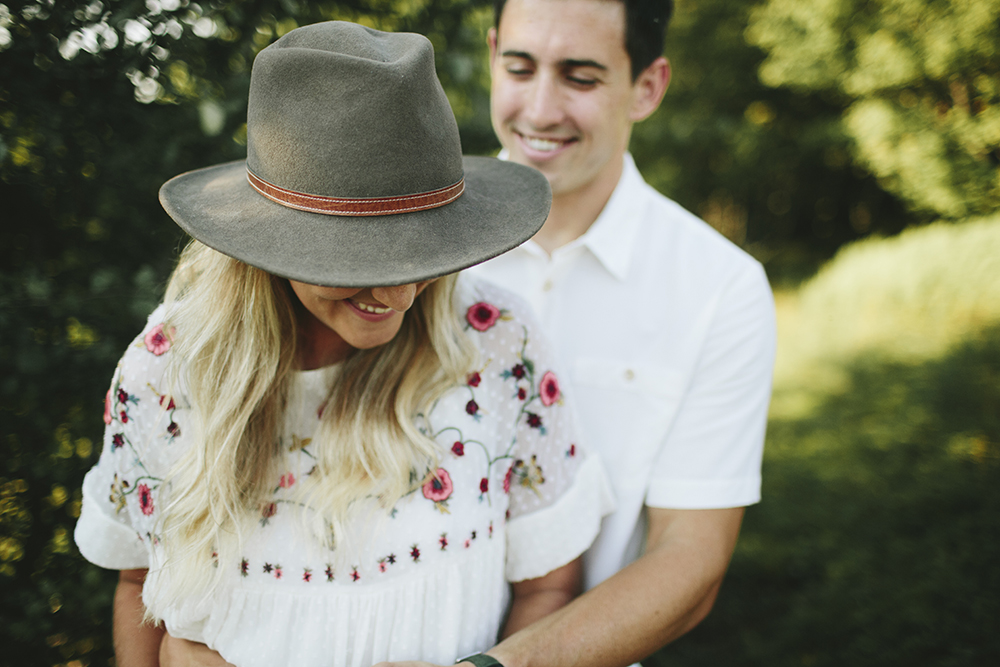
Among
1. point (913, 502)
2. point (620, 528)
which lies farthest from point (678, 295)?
point (913, 502)

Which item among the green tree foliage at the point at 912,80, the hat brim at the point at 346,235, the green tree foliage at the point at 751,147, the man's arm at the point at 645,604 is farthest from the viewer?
the green tree foliage at the point at 751,147

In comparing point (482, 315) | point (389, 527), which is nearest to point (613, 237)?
point (482, 315)

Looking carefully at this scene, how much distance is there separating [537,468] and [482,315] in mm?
387

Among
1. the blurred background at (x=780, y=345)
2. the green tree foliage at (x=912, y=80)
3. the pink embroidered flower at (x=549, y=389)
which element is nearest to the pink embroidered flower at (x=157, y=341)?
the blurred background at (x=780, y=345)

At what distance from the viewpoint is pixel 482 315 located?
1626mm

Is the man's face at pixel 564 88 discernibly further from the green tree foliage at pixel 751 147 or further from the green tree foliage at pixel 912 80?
the green tree foliage at pixel 751 147

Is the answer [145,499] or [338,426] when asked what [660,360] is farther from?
[145,499]

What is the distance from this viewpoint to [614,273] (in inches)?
84.4

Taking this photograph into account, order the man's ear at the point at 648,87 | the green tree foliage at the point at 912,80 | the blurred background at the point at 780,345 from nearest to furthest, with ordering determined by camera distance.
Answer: the blurred background at the point at 780,345
the man's ear at the point at 648,87
the green tree foliage at the point at 912,80

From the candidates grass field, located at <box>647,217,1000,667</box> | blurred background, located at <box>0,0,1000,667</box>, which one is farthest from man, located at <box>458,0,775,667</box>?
grass field, located at <box>647,217,1000,667</box>

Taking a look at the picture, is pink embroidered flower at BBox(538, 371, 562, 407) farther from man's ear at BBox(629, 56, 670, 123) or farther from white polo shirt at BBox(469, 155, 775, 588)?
man's ear at BBox(629, 56, 670, 123)

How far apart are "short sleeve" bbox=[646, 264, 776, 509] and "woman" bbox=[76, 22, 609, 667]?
1.59 ft

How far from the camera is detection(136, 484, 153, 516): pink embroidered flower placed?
148 cm

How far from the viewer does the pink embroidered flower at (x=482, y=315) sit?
1.61 m
